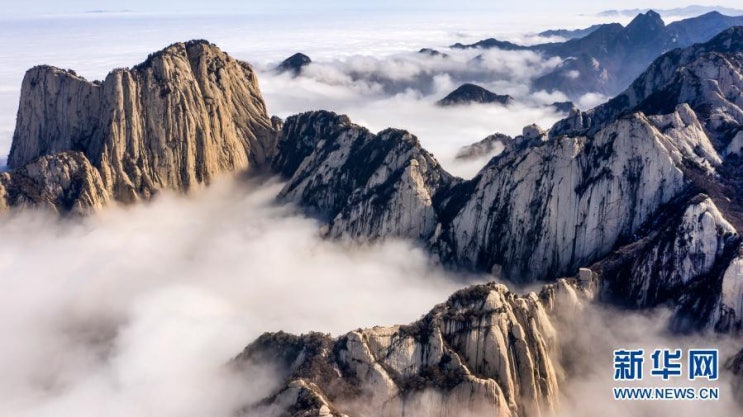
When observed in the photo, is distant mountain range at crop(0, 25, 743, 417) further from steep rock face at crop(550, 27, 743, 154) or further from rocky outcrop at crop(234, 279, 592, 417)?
steep rock face at crop(550, 27, 743, 154)

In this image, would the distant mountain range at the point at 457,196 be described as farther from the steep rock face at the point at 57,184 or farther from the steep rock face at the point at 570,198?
the steep rock face at the point at 57,184

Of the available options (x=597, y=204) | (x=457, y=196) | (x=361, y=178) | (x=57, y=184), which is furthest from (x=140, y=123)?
(x=597, y=204)

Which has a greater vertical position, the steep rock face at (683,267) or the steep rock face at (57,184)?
the steep rock face at (683,267)

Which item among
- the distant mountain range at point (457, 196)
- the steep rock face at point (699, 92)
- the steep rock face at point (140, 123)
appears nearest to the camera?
the distant mountain range at point (457, 196)

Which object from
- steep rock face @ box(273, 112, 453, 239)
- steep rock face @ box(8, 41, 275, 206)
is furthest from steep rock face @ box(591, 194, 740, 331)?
steep rock face @ box(8, 41, 275, 206)

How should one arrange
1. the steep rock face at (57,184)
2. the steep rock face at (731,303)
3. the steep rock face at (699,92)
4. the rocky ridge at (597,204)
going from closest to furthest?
the steep rock face at (731,303), the rocky ridge at (597,204), the steep rock face at (699,92), the steep rock face at (57,184)

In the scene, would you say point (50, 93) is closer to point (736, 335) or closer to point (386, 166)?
point (386, 166)

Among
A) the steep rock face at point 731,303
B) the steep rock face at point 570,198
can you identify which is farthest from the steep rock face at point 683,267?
the steep rock face at point 570,198
